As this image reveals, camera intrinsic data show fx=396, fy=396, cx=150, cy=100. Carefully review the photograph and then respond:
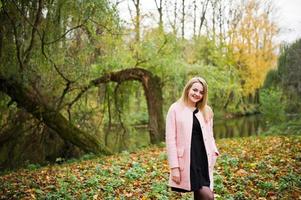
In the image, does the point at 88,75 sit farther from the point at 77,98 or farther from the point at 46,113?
the point at 46,113

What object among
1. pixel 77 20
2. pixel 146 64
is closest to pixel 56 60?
pixel 77 20

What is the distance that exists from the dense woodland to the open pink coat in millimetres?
2913

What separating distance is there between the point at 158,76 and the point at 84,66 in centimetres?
382

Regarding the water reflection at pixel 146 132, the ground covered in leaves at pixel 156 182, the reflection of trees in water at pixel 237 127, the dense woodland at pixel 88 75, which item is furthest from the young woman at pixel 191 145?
the reflection of trees in water at pixel 237 127

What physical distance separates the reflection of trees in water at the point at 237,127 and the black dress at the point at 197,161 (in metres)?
16.7

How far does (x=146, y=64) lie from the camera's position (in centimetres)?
1395

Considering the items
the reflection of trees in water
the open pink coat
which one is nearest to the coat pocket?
the open pink coat

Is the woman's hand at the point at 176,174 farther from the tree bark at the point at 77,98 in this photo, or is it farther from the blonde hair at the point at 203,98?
the tree bark at the point at 77,98

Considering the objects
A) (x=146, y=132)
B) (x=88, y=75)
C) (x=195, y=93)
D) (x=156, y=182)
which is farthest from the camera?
(x=146, y=132)

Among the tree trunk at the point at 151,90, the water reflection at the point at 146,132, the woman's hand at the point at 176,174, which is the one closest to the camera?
the woman's hand at the point at 176,174

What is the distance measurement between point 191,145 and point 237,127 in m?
21.3

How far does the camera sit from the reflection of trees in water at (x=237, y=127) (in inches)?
834

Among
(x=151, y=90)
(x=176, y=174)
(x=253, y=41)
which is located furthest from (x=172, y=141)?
(x=253, y=41)

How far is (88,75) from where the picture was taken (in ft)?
38.0
